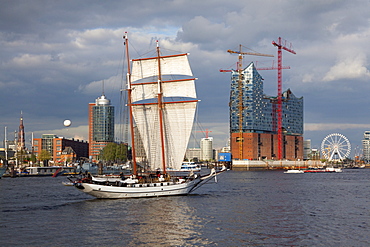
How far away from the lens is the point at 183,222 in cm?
4722

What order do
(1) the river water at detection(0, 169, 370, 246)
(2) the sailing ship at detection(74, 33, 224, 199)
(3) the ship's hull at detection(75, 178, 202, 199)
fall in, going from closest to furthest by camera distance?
(1) the river water at detection(0, 169, 370, 246)
(3) the ship's hull at detection(75, 178, 202, 199)
(2) the sailing ship at detection(74, 33, 224, 199)

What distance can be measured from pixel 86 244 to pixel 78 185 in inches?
1183

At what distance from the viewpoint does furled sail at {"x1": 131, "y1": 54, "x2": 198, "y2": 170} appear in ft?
267

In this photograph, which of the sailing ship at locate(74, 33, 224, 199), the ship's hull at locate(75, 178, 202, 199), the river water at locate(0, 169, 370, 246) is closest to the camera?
the river water at locate(0, 169, 370, 246)

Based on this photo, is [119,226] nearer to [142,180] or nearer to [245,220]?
[245,220]

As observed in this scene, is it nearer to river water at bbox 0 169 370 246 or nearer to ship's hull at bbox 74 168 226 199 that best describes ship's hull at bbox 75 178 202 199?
ship's hull at bbox 74 168 226 199

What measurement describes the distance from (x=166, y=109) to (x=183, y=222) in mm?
37705

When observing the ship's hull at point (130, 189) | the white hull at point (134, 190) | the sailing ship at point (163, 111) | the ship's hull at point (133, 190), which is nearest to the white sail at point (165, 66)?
the sailing ship at point (163, 111)

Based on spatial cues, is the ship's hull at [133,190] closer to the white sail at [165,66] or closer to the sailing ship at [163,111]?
the sailing ship at [163,111]

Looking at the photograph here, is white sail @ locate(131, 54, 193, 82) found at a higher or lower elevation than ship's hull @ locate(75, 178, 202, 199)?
higher

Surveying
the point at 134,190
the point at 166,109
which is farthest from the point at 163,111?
the point at 134,190

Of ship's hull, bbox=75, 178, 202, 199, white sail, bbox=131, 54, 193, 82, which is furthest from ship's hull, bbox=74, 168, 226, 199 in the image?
white sail, bbox=131, 54, 193, 82

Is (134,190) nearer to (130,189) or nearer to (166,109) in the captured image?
(130,189)

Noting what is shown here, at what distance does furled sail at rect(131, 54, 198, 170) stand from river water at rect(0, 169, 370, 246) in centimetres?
1434
